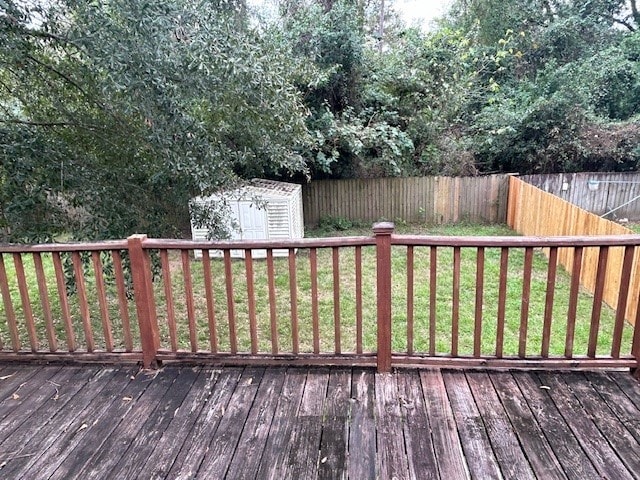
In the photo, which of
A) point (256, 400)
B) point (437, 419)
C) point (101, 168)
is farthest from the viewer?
point (101, 168)

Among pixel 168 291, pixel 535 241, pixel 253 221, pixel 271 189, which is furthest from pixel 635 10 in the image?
pixel 168 291

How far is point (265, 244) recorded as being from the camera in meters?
2.41

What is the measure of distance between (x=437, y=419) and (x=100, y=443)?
1.54 meters

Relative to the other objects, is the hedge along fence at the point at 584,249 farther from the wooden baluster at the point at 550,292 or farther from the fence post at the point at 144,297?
the fence post at the point at 144,297

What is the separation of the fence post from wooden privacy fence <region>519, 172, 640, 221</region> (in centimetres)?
928

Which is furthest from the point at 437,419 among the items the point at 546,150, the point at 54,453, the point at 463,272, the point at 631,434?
the point at 546,150

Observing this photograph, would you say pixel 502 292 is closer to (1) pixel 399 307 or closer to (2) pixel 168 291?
(2) pixel 168 291

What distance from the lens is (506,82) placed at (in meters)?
12.4

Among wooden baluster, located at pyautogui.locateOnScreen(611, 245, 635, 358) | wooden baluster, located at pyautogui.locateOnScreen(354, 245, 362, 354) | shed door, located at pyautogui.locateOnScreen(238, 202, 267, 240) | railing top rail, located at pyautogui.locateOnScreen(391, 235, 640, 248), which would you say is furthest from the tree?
shed door, located at pyautogui.locateOnScreen(238, 202, 267, 240)

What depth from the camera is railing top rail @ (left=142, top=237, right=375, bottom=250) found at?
2.35 metres

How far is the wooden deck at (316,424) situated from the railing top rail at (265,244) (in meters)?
0.74

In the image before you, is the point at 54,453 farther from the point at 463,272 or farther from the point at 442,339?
the point at 463,272

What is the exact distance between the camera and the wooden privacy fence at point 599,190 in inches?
391

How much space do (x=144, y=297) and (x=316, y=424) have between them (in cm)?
122
